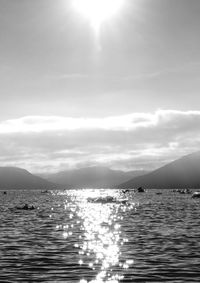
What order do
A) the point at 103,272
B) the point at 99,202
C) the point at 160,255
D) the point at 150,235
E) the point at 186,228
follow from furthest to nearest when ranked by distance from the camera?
the point at 99,202 → the point at 186,228 → the point at 150,235 → the point at 160,255 → the point at 103,272

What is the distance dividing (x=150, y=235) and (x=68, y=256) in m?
16.6

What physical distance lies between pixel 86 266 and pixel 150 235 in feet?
65.1

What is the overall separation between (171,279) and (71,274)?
657 cm

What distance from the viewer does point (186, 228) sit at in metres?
58.6

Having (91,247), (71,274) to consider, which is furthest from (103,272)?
(91,247)

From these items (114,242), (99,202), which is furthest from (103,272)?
(99,202)

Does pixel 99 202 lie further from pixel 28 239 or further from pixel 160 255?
pixel 160 255

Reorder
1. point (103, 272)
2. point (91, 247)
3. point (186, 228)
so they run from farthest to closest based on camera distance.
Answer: point (186, 228) < point (91, 247) < point (103, 272)

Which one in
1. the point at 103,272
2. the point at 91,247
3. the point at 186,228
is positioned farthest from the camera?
the point at 186,228

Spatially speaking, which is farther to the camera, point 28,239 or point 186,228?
point 186,228

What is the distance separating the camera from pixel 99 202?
15875cm

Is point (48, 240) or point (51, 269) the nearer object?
point (51, 269)

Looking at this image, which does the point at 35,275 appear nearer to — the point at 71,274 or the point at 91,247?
the point at 71,274

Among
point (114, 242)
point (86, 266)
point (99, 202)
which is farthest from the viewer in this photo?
point (99, 202)
